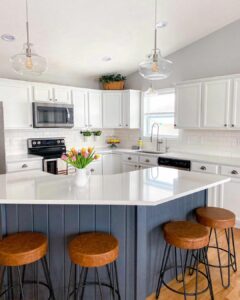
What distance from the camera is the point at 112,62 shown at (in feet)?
15.7

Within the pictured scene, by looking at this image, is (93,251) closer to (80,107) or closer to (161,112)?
(80,107)

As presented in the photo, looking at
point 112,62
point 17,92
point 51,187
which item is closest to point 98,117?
point 112,62

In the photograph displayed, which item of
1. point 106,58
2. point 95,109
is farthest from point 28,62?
point 95,109

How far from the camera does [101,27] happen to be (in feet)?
11.4

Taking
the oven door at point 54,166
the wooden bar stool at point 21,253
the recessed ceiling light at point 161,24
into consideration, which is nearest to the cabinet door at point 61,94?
the oven door at point 54,166

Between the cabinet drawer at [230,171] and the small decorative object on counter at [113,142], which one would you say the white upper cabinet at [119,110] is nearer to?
the small decorative object on counter at [113,142]

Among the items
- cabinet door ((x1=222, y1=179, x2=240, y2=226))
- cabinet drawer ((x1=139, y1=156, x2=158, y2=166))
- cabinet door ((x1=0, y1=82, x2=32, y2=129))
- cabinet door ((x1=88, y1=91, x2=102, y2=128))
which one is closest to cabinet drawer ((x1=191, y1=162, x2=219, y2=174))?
cabinet door ((x1=222, y1=179, x2=240, y2=226))

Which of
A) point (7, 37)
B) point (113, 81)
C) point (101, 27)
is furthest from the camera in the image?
point (113, 81)

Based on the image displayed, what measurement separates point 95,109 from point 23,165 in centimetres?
194

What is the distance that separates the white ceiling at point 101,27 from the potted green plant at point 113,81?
0.51 metres

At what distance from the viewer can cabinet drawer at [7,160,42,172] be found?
386cm

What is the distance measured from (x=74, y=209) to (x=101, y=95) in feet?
12.1

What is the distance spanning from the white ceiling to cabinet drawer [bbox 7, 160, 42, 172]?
61.6 inches

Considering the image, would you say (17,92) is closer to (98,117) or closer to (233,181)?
(98,117)
